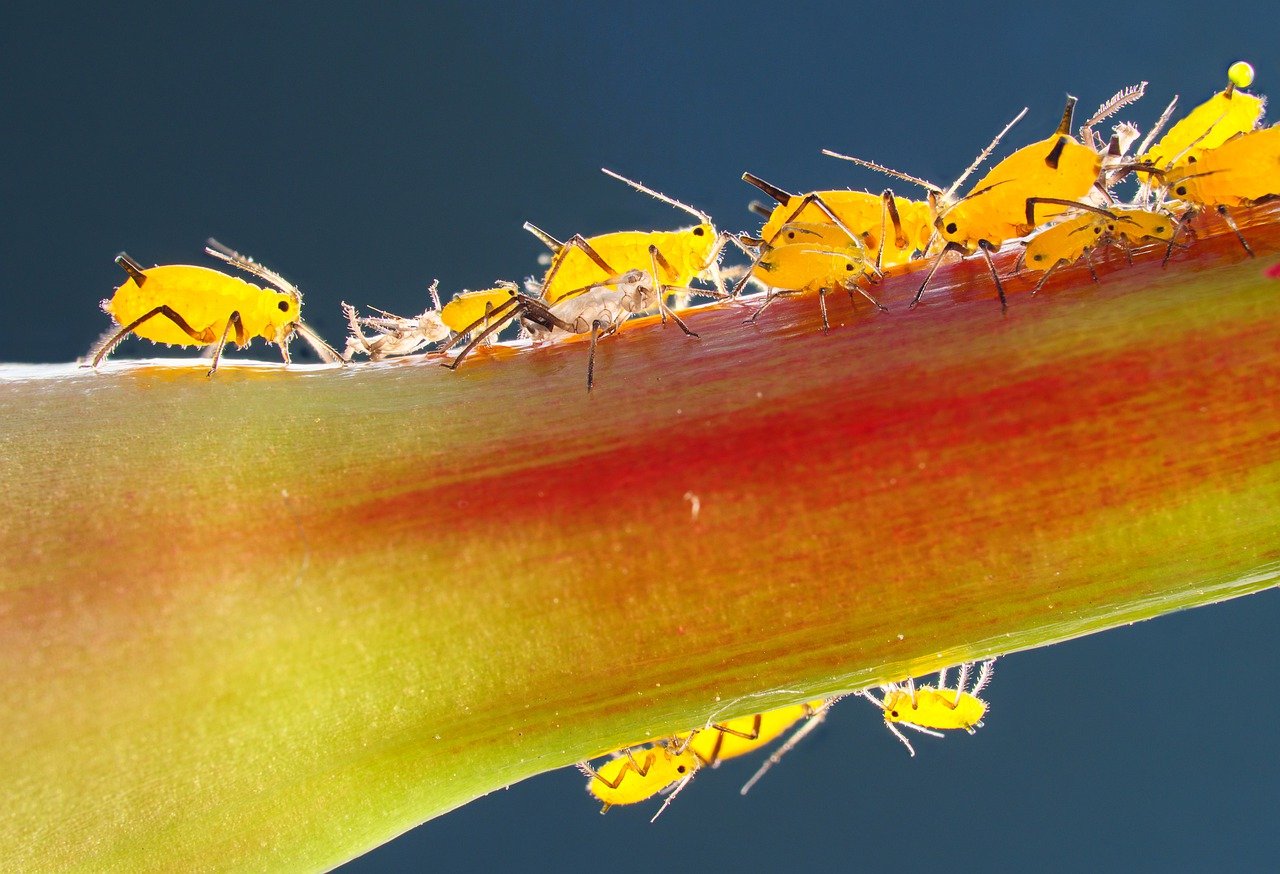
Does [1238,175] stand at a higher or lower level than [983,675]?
higher

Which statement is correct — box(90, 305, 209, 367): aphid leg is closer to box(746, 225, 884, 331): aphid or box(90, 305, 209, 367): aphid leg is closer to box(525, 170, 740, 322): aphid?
box(525, 170, 740, 322): aphid

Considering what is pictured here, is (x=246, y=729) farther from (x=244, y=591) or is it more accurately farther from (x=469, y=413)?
(x=469, y=413)

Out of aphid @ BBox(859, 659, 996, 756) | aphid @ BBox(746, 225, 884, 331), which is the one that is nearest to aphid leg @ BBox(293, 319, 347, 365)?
aphid @ BBox(746, 225, 884, 331)

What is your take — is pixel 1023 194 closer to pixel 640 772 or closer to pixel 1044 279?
pixel 1044 279

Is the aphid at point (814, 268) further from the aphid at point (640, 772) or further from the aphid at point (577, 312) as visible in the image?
the aphid at point (640, 772)

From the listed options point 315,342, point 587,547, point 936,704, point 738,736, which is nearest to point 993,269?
point 587,547
